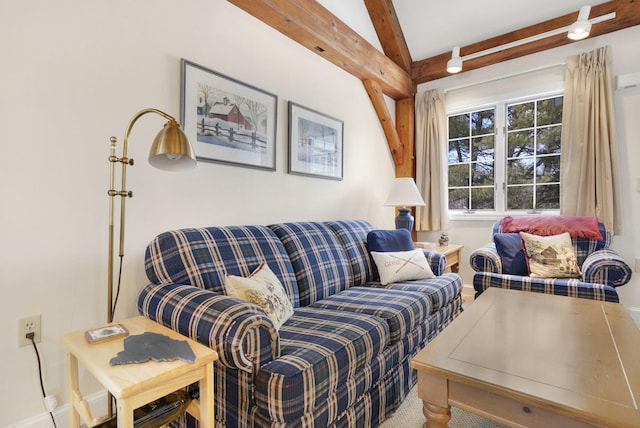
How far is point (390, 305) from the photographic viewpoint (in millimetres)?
1803

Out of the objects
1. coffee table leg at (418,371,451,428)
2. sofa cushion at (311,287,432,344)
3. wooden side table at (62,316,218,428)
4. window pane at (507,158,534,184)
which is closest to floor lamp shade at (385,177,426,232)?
window pane at (507,158,534,184)

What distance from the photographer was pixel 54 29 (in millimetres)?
1472

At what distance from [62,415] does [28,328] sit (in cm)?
42

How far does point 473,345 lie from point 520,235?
1932mm

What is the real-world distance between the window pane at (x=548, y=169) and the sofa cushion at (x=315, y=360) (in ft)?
9.20

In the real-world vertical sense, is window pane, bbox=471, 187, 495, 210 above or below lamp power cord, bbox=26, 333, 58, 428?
above

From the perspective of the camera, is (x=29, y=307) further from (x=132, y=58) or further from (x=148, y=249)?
(x=132, y=58)

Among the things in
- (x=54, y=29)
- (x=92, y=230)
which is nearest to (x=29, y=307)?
(x=92, y=230)

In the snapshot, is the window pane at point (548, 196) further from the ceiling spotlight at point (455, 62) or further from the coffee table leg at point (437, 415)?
the coffee table leg at point (437, 415)

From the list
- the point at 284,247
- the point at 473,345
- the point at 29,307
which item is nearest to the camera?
the point at 473,345

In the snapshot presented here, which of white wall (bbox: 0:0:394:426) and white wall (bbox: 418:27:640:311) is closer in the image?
white wall (bbox: 0:0:394:426)

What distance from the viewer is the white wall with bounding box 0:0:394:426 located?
1.37 m

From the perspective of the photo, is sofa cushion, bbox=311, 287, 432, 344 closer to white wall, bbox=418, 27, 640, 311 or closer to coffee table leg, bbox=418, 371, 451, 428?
coffee table leg, bbox=418, 371, 451, 428

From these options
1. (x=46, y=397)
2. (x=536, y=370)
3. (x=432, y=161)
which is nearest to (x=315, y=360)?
(x=536, y=370)
